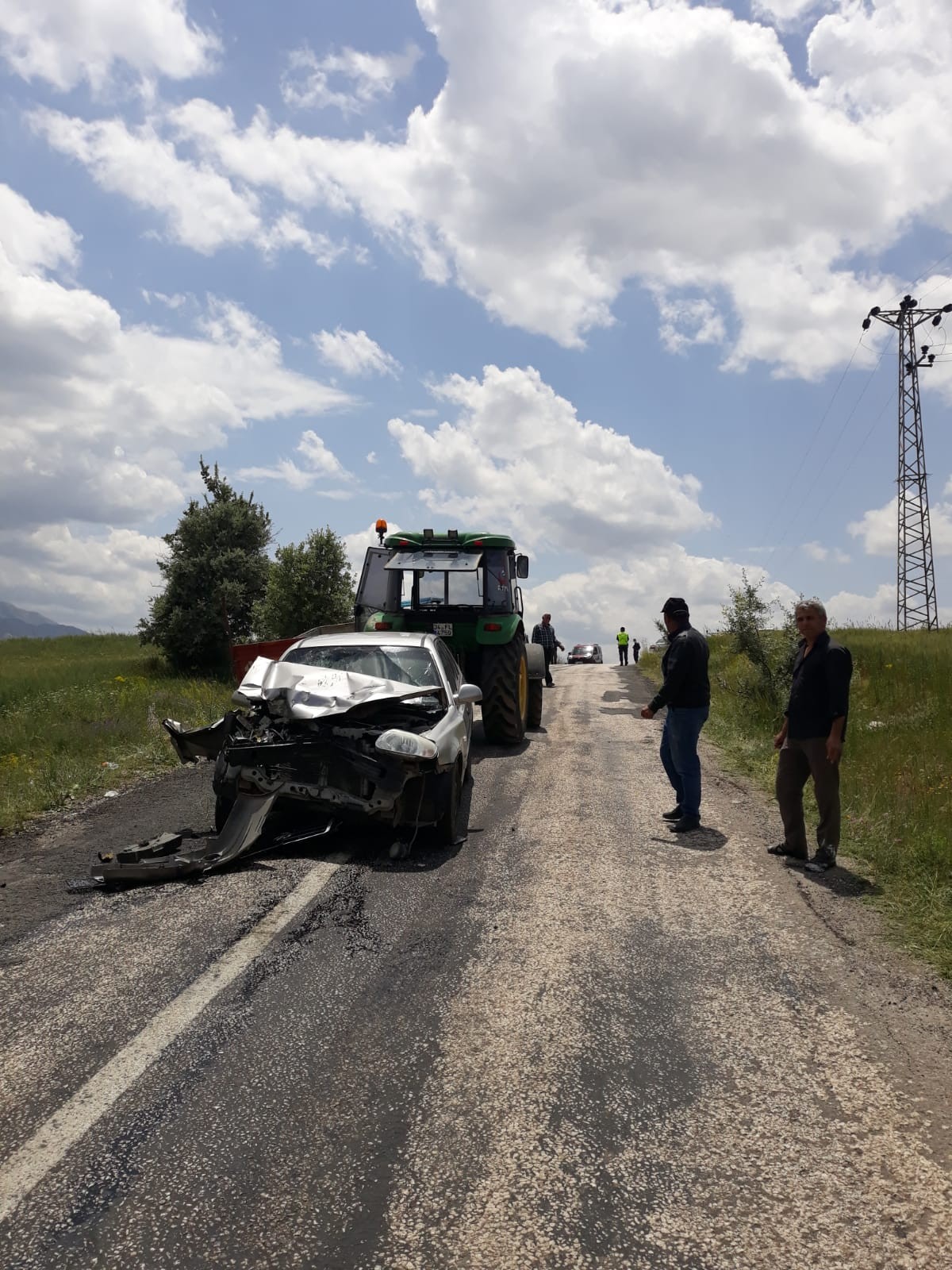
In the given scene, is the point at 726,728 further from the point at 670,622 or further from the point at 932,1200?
the point at 932,1200

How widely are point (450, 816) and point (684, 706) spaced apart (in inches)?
99.4

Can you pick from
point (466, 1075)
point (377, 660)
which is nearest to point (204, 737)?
point (377, 660)

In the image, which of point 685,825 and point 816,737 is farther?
point 685,825

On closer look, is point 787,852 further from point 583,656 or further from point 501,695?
point 583,656

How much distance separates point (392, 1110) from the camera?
10.3ft

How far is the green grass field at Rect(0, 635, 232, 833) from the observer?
369 inches

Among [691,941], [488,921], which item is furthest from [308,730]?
[691,941]

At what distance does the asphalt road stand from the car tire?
60 centimetres

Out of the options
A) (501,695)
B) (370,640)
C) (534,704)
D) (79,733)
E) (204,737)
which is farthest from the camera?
(534,704)

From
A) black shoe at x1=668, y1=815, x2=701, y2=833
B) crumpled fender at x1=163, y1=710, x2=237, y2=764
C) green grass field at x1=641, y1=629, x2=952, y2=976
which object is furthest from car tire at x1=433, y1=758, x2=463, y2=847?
green grass field at x1=641, y1=629, x2=952, y2=976

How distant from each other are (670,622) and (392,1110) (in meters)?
5.85

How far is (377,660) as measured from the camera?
8250 millimetres

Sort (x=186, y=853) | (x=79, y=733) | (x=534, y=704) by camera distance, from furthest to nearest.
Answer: (x=534, y=704), (x=79, y=733), (x=186, y=853)

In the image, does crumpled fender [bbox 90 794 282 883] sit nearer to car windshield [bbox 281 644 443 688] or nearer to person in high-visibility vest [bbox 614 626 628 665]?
car windshield [bbox 281 644 443 688]
